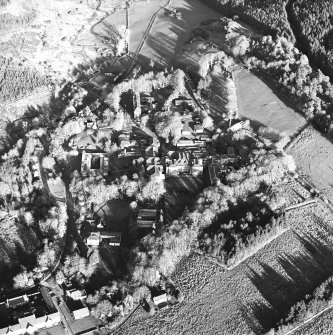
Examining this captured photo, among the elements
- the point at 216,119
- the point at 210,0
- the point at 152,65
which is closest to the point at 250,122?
the point at 216,119

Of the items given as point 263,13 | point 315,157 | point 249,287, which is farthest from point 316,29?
point 249,287

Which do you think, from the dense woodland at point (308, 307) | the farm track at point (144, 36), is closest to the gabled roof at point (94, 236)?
the dense woodland at point (308, 307)

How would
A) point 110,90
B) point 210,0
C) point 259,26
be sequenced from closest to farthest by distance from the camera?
1. point 110,90
2. point 259,26
3. point 210,0

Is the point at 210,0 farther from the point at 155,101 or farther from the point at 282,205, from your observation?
the point at 282,205

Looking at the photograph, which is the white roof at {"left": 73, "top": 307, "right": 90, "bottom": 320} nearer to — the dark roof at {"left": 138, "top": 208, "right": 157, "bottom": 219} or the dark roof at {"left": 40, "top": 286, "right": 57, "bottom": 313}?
the dark roof at {"left": 40, "top": 286, "right": 57, "bottom": 313}

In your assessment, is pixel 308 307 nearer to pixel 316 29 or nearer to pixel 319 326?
pixel 319 326

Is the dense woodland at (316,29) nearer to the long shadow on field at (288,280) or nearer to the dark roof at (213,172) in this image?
the dark roof at (213,172)

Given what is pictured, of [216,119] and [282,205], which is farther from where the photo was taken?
[216,119]
